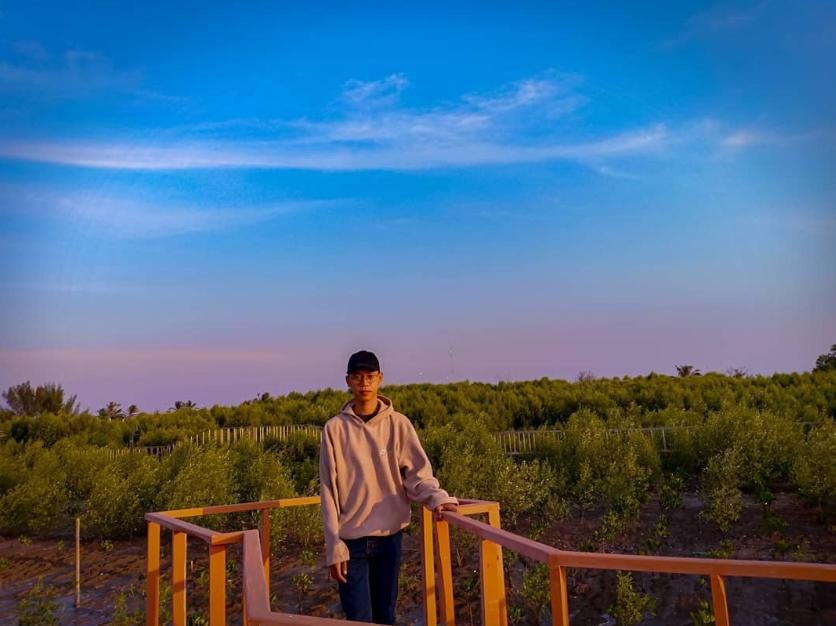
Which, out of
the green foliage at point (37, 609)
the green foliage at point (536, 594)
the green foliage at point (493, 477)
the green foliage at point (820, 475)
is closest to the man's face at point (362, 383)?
the green foliage at point (536, 594)

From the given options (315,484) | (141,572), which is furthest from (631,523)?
(141,572)

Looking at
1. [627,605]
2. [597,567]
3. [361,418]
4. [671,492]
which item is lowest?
[627,605]

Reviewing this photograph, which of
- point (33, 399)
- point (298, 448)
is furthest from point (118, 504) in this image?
point (33, 399)

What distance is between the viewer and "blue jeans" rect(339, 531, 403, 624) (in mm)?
3139

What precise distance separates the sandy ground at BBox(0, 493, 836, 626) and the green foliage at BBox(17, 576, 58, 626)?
0.16 m

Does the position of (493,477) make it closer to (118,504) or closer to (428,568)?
(118,504)

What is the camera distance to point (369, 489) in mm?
3191

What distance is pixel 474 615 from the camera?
6539mm

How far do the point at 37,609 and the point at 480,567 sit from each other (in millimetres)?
5085

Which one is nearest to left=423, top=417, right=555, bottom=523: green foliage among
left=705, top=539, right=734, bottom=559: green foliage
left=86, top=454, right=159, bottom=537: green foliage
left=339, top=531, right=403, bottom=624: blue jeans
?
left=705, top=539, right=734, bottom=559: green foliage

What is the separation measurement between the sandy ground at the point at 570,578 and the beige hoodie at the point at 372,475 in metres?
3.65

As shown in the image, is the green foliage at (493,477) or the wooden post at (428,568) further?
the green foliage at (493,477)

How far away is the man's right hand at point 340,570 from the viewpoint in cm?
308

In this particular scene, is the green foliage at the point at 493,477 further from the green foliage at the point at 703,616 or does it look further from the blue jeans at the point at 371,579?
the blue jeans at the point at 371,579
